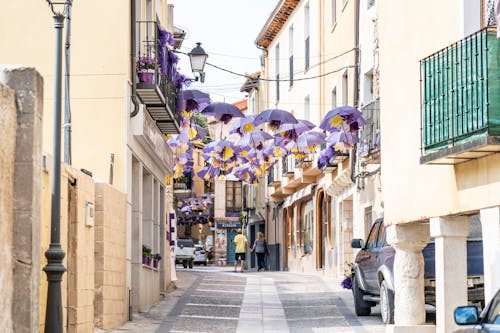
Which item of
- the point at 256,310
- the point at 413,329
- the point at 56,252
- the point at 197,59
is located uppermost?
the point at 197,59

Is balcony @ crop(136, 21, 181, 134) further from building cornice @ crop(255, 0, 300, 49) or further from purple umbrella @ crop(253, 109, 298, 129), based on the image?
building cornice @ crop(255, 0, 300, 49)

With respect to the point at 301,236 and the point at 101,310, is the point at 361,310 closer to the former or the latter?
the point at 101,310

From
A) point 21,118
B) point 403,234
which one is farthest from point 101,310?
point 21,118

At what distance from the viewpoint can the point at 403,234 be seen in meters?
16.7

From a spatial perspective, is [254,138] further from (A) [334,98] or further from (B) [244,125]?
(A) [334,98]

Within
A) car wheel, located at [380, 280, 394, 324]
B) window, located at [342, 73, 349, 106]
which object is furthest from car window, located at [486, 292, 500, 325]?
window, located at [342, 73, 349, 106]

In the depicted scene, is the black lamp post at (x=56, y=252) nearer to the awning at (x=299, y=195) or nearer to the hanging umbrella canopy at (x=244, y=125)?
the hanging umbrella canopy at (x=244, y=125)

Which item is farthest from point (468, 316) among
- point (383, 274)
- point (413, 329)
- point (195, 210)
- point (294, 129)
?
point (195, 210)

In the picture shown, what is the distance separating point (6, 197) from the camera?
35.1ft

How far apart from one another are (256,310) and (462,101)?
10532 mm

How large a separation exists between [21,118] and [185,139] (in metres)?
17.3

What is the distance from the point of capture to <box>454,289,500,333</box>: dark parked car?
336 inches

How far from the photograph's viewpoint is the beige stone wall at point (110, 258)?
17234 millimetres

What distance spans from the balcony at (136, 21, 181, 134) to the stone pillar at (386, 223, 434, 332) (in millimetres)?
5946
